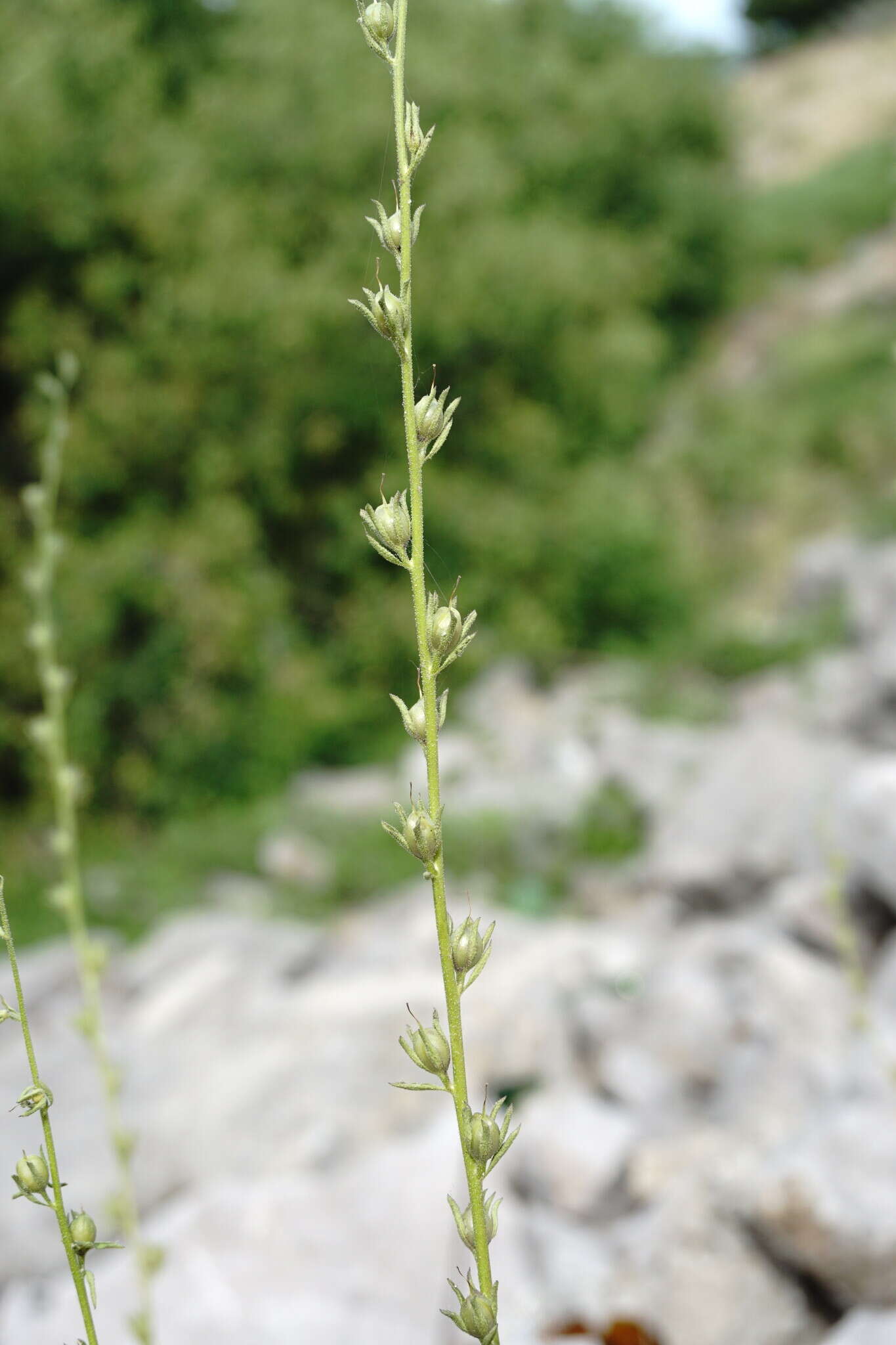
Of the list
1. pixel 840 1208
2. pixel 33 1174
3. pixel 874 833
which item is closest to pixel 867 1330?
pixel 840 1208

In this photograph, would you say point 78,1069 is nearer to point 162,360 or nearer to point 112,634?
point 112,634

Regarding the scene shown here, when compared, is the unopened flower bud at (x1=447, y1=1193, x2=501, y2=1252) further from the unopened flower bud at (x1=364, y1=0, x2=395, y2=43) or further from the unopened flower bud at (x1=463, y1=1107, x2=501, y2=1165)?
the unopened flower bud at (x1=364, y1=0, x2=395, y2=43)

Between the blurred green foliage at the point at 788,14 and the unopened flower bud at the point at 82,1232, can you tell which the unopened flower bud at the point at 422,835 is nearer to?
the unopened flower bud at the point at 82,1232

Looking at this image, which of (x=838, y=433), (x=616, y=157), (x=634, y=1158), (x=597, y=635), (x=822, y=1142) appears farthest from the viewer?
(x=616, y=157)

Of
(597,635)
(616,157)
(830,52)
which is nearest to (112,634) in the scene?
(597,635)

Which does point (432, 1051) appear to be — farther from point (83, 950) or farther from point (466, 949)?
point (83, 950)

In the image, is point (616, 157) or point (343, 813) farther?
point (616, 157)

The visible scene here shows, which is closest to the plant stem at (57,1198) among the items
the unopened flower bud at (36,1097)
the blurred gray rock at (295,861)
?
the unopened flower bud at (36,1097)
